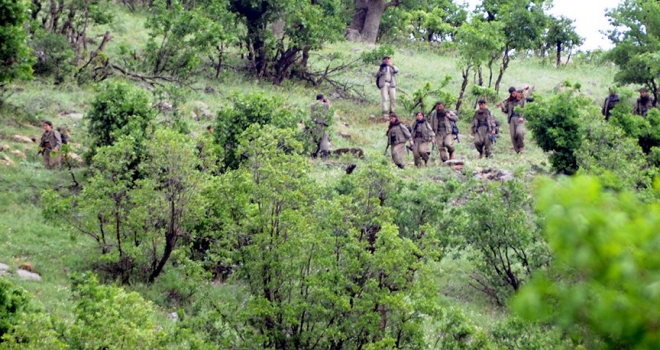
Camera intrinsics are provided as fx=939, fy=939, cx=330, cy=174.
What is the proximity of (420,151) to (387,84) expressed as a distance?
5100 mm

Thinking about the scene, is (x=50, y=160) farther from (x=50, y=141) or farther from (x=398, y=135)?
(x=398, y=135)

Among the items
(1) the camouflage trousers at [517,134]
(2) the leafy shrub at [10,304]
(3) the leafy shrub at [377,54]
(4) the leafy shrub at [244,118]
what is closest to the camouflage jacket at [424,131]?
(1) the camouflage trousers at [517,134]

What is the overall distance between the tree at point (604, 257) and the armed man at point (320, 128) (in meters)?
15.1

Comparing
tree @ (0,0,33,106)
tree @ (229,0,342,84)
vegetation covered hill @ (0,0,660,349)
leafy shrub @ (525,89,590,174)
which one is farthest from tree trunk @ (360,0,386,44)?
tree @ (0,0,33,106)

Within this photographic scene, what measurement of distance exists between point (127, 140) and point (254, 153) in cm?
336

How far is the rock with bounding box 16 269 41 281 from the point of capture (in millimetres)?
11391

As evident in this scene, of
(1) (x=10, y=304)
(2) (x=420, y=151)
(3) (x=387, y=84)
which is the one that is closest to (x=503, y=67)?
(3) (x=387, y=84)

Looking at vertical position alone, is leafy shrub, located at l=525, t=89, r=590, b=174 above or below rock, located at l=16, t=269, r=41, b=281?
above

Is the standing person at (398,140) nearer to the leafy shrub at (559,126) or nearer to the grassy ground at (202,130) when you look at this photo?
the grassy ground at (202,130)

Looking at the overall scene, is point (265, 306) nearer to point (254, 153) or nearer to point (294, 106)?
point (254, 153)

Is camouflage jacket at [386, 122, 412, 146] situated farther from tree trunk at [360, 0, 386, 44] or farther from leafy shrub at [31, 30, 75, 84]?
tree trunk at [360, 0, 386, 44]

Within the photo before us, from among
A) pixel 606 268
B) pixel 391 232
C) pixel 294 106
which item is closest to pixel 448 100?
pixel 294 106

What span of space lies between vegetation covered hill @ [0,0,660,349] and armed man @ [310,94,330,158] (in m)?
0.35

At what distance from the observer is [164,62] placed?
76.3 ft
